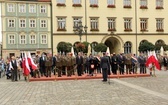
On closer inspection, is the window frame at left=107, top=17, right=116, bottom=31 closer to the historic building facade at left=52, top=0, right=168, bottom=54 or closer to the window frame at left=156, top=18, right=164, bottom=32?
the historic building facade at left=52, top=0, right=168, bottom=54

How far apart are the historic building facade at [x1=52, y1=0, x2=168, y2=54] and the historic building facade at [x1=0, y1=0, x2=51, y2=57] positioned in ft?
6.10

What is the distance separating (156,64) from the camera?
1077 inches

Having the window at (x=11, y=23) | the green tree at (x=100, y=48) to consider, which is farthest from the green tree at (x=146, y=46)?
the window at (x=11, y=23)

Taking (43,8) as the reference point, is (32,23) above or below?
below

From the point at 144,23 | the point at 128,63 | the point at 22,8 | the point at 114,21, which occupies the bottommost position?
the point at 128,63

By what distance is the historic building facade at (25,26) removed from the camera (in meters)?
55.3

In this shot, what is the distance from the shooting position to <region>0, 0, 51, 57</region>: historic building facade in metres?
55.3

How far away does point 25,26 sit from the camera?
56.1 metres

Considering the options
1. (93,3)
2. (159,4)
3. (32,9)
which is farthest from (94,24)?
(159,4)

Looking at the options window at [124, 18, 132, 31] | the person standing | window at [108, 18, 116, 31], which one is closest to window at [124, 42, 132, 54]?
window at [124, 18, 132, 31]

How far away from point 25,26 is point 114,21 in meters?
14.9

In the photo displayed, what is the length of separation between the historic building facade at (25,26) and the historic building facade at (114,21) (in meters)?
1.86

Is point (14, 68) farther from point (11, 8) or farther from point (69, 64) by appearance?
point (11, 8)

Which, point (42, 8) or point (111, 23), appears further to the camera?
point (111, 23)
